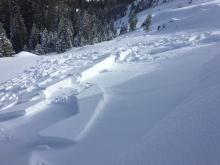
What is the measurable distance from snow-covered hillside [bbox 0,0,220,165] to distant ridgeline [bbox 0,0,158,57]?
2541cm

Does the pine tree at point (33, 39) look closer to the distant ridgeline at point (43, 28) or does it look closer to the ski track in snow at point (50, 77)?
the distant ridgeline at point (43, 28)

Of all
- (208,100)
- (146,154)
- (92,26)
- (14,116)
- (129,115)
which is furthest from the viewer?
(92,26)

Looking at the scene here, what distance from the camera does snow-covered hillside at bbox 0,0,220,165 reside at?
5.11 m

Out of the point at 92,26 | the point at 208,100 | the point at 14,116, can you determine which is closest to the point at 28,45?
the point at 92,26

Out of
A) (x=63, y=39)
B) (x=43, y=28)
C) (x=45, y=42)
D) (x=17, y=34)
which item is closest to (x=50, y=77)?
(x=45, y=42)

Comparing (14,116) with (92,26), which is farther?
(92,26)

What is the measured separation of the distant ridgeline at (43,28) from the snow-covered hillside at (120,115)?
25409 mm

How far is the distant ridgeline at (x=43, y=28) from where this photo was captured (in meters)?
43.7

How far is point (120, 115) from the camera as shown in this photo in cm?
694

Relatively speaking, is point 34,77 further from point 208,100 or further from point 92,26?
point 92,26

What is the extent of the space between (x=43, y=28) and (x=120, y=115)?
48216 mm

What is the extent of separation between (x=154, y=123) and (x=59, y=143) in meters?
1.95

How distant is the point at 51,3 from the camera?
Result: 190 feet

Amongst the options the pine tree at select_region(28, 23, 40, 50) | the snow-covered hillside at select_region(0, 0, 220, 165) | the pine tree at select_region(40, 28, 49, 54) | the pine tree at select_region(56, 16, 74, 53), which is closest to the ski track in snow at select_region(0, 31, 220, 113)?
the snow-covered hillside at select_region(0, 0, 220, 165)
